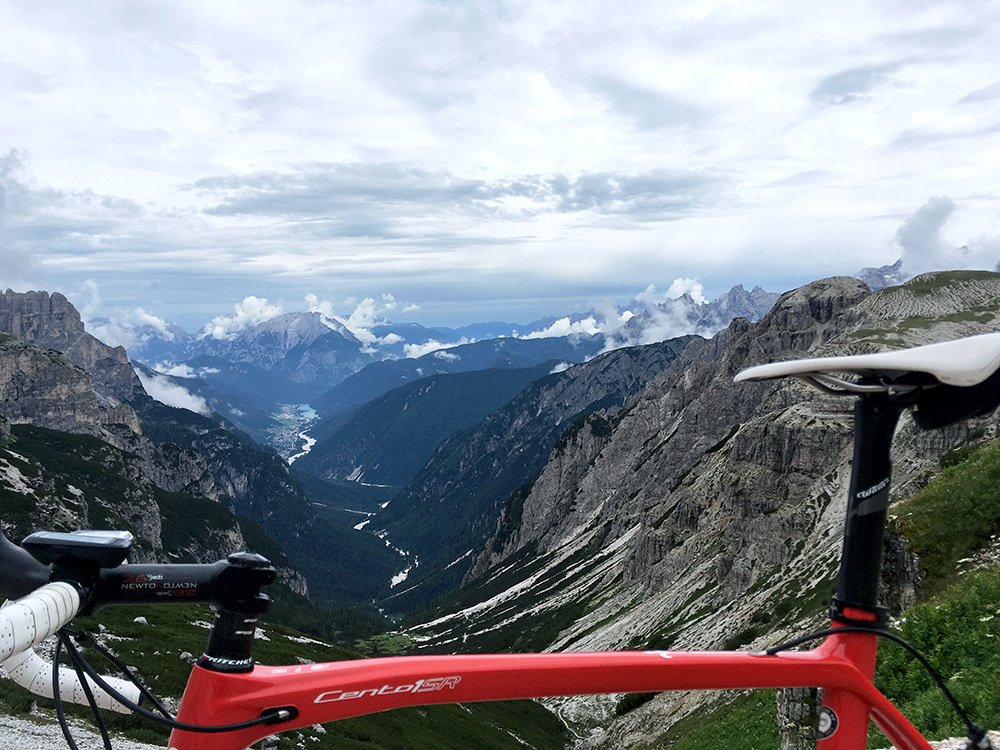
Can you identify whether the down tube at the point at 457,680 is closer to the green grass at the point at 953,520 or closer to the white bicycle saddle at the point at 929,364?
the white bicycle saddle at the point at 929,364

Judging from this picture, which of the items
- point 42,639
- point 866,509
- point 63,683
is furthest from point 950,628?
point 42,639

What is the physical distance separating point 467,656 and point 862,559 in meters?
2.89

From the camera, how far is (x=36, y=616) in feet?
9.06

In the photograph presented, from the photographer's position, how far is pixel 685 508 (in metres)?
129

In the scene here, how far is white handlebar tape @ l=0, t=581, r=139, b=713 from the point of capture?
264cm

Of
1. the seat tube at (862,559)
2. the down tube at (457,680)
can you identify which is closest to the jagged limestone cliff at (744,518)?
the seat tube at (862,559)

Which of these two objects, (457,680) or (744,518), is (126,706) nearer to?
(457,680)

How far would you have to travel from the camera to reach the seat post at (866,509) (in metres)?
4.26

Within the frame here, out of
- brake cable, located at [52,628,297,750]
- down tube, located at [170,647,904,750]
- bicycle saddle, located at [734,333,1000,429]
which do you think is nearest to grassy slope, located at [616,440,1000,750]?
down tube, located at [170,647,904,750]

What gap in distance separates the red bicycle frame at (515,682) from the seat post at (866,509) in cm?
24

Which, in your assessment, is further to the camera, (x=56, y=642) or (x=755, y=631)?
(x=755, y=631)

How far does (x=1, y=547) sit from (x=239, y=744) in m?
1.65

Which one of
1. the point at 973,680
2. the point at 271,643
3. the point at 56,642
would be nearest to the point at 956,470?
the point at 973,680

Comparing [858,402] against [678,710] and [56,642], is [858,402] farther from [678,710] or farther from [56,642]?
[678,710]
